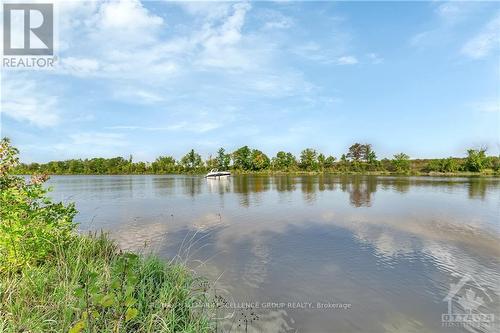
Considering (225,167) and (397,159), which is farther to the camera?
(225,167)

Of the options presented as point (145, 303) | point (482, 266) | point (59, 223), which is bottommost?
point (482, 266)

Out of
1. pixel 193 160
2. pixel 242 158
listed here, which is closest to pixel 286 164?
pixel 242 158

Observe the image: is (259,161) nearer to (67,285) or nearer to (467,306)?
(467,306)

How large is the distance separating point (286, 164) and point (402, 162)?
36.0 m

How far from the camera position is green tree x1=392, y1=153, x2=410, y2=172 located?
83.3 meters

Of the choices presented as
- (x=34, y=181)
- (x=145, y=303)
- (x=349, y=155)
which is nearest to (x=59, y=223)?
(x=34, y=181)

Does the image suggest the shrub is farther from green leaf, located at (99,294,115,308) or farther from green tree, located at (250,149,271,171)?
green tree, located at (250,149,271,171)

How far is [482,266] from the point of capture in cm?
798

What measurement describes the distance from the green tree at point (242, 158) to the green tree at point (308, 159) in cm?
1856

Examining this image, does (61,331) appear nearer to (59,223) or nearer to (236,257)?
(59,223)

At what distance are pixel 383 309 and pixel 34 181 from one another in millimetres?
7973

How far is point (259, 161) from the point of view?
95.6m

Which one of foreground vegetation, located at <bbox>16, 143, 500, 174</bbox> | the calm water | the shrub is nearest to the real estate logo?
the calm water

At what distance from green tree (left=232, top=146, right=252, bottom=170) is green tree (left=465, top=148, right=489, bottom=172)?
64.9 m
